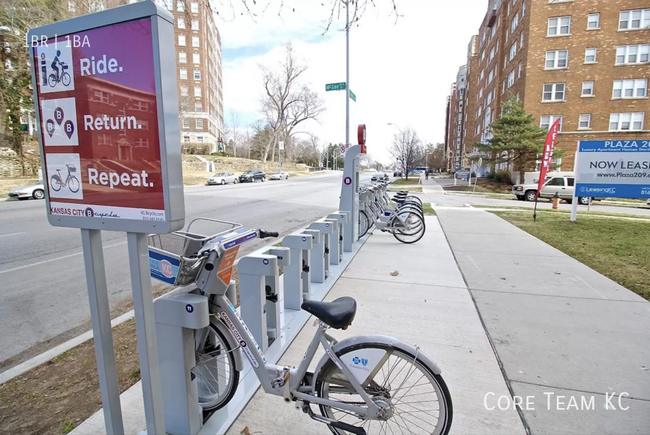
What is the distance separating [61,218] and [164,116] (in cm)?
76

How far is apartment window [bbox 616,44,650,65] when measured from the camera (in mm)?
25453

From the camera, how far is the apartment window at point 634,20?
25172 mm

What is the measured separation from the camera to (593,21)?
26078mm

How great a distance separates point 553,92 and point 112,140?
32.9 m

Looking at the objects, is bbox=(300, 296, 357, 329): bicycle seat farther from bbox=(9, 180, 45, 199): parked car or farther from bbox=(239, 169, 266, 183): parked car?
bbox=(239, 169, 266, 183): parked car

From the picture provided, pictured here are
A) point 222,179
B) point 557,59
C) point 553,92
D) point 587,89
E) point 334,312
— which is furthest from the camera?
point 222,179

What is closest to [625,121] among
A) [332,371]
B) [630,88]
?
[630,88]

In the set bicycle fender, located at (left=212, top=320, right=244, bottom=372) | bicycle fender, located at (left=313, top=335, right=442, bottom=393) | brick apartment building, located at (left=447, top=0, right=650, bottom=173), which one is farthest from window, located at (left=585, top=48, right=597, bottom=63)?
bicycle fender, located at (left=212, top=320, right=244, bottom=372)

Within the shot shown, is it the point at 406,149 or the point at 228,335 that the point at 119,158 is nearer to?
the point at 228,335

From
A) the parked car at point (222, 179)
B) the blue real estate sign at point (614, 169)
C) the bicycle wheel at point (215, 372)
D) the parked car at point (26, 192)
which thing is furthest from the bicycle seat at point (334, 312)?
the parked car at point (222, 179)

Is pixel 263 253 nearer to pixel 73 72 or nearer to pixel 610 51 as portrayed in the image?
pixel 73 72

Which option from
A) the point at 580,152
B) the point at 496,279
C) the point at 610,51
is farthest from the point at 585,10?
the point at 496,279

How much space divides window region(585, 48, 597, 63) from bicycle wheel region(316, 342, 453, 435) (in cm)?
3289

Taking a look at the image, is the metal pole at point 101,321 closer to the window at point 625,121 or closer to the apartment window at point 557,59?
the apartment window at point 557,59
